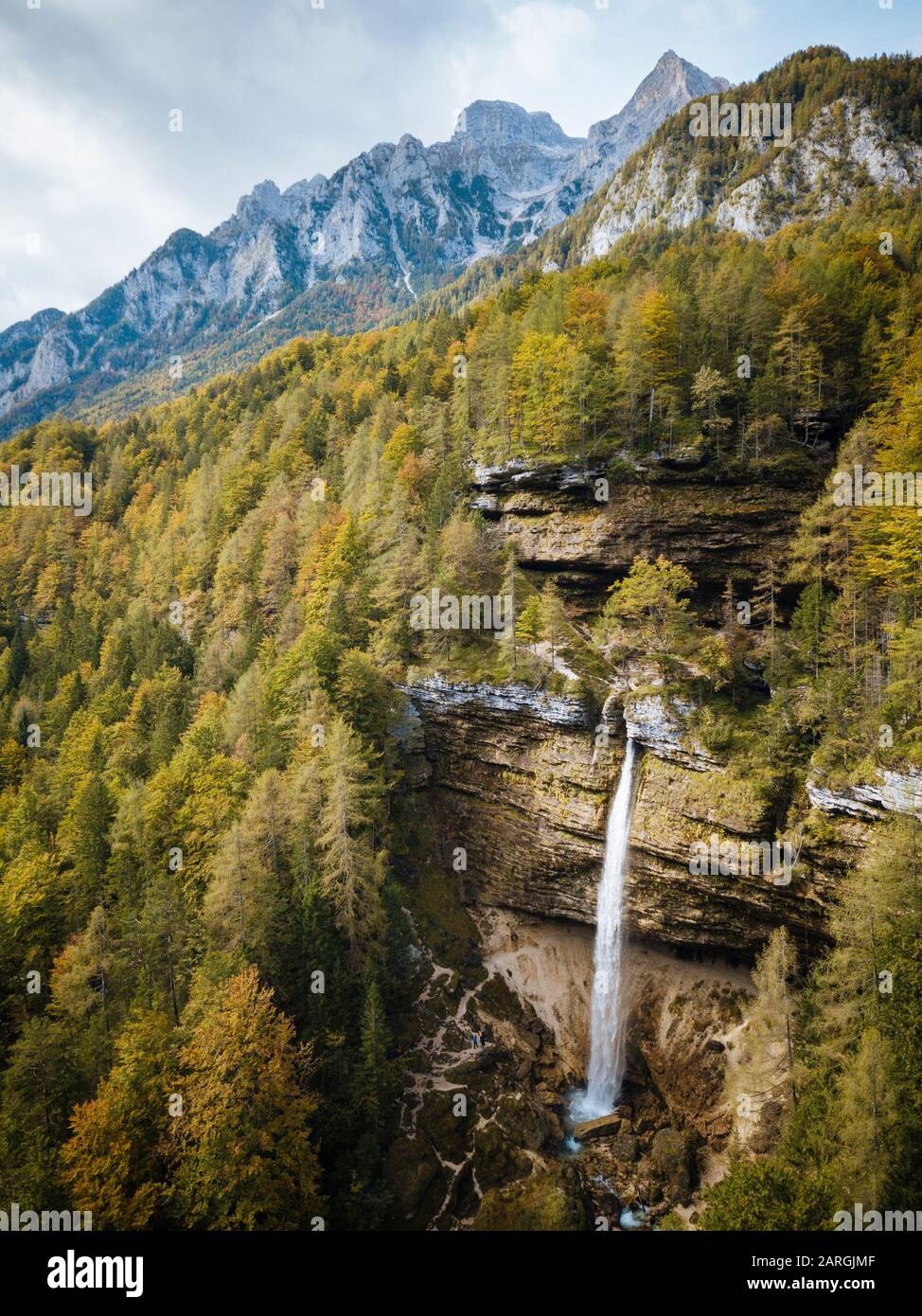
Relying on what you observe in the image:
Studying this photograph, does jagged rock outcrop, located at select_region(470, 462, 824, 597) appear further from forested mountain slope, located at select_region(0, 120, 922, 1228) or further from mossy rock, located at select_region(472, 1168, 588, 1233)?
mossy rock, located at select_region(472, 1168, 588, 1233)

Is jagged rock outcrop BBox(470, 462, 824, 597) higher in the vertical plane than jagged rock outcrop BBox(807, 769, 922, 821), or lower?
higher

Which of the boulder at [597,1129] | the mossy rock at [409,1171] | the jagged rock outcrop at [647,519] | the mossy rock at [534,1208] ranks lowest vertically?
the boulder at [597,1129]

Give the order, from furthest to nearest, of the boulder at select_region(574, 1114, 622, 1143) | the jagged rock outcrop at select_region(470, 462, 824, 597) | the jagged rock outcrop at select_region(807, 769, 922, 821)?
the jagged rock outcrop at select_region(470, 462, 824, 597)
the boulder at select_region(574, 1114, 622, 1143)
the jagged rock outcrop at select_region(807, 769, 922, 821)

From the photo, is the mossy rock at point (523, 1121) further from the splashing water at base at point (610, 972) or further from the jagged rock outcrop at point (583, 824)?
the jagged rock outcrop at point (583, 824)

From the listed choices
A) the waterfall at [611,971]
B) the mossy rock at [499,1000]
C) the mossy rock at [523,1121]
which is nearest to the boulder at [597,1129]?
the mossy rock at [523,1121]

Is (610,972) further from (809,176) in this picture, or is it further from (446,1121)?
(809,176)

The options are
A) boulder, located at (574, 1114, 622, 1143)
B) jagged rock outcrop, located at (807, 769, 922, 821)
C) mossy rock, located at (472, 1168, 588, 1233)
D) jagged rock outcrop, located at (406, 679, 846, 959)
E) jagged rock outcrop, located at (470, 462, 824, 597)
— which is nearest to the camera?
jagged rock outcrop, located at (807, 769, 922, 821)

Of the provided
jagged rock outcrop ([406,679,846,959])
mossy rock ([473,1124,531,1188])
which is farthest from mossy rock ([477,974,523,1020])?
mossy rock ([473,1124,531,1188])
